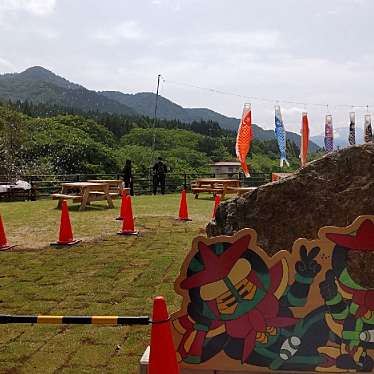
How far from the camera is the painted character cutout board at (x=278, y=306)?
9.21 ft

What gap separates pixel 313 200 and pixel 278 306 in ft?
6.65

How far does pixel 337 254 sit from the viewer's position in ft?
9.24

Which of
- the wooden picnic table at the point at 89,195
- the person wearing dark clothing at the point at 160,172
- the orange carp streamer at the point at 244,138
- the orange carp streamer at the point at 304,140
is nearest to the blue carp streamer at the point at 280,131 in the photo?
the orange carp streamer at the point at 304,140

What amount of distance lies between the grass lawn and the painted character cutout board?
948mm

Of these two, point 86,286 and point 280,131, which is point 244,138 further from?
point 86,286

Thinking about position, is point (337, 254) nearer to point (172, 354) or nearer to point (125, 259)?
point (172, 354)

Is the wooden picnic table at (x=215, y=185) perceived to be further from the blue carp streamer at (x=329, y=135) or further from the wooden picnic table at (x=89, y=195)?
the blue carp streamer at (x=329, y=135)

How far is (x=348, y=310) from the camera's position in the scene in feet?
9.21

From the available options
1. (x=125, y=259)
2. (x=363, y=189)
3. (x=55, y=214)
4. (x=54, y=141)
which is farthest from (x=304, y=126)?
(x=54, y=141)

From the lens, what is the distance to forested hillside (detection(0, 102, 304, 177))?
148 ft

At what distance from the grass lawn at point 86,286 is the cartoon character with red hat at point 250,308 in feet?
3.14

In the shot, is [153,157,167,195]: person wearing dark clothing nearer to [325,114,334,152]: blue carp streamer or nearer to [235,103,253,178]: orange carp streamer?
[235,103,253,178]: orange carp streamer

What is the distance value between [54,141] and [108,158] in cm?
763

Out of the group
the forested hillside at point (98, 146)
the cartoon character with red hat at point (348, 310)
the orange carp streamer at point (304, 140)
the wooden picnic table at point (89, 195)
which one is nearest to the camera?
the cartoon character with red hat at point (348, 310)
